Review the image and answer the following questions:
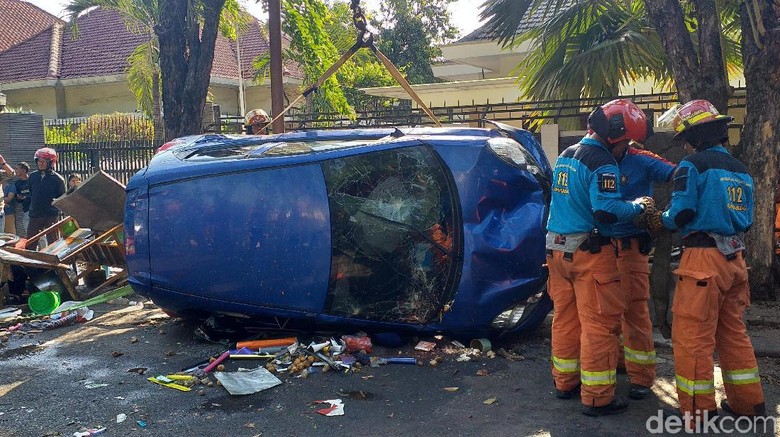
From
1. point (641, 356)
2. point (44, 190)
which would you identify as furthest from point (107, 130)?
point (641, 356)

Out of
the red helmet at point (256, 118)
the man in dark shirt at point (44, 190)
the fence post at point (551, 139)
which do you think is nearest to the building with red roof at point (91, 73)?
the man in dark shirt at point (44, 190)

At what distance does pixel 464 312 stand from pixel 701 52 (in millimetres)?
3286

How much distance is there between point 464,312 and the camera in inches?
203

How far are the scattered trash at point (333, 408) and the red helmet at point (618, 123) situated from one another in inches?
87.3

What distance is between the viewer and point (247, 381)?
4.78m

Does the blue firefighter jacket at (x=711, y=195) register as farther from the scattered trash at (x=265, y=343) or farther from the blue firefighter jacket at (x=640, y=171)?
the scattered trash at (x=265, y=343)

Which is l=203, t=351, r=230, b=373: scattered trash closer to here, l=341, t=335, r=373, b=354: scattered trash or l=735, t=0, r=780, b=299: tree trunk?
l=341, t=335, r=373, b=354: scattered trash

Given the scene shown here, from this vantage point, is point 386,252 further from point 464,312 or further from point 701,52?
point 701,52

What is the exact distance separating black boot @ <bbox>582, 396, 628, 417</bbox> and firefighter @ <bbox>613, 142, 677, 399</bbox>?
27 centimetres

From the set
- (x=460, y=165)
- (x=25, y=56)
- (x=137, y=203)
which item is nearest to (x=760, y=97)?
(x=460, y=165)

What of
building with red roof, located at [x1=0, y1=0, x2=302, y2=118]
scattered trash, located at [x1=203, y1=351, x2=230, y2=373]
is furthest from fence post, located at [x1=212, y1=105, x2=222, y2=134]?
building with red roof, located at [x1=0, y1=0, x2=302, y2=118]

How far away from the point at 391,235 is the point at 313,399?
1327mm

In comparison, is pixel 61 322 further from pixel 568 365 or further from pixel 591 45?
pixel 591 45

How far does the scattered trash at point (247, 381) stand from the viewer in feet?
15.3
